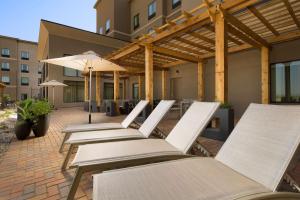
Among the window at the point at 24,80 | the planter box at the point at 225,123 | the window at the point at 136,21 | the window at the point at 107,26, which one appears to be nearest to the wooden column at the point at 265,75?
the planter box at the point at 225,123

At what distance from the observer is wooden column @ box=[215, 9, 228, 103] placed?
14.1ft

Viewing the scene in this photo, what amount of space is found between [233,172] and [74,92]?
18.2 m

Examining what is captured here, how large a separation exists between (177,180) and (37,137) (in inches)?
194

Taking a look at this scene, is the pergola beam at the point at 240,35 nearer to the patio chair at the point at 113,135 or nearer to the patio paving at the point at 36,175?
the patio chair at the point at 113,135

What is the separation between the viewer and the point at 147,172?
1564 millimetres

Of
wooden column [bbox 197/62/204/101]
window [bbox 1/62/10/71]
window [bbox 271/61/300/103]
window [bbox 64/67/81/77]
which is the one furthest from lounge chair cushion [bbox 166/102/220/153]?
window [bbox 1/62/10/71]

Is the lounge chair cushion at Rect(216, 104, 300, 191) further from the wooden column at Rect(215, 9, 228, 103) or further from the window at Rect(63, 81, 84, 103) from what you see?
the window at Rect(63, 81, 84, 103)

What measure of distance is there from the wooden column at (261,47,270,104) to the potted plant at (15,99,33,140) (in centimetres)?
841

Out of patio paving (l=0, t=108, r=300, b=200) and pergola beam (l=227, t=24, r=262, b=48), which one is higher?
pergola beam (l=227, t=24, r=262, b=48)

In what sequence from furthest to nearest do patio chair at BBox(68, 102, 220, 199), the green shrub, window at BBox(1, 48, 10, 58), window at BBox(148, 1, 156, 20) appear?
1. window at BBox(1, 48, 10, 58)
2. window at BBox(148, 1, 156, 20)
3. the green shrub
4. patio chair at BBox(68, 102, 220, 199)

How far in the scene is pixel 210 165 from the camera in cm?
171

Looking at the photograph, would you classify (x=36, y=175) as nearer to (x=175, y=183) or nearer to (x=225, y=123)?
(x=175, y=183)

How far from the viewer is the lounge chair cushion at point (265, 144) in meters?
1.40

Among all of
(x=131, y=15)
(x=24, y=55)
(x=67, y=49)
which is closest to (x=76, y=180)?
(x=67, y=49)
